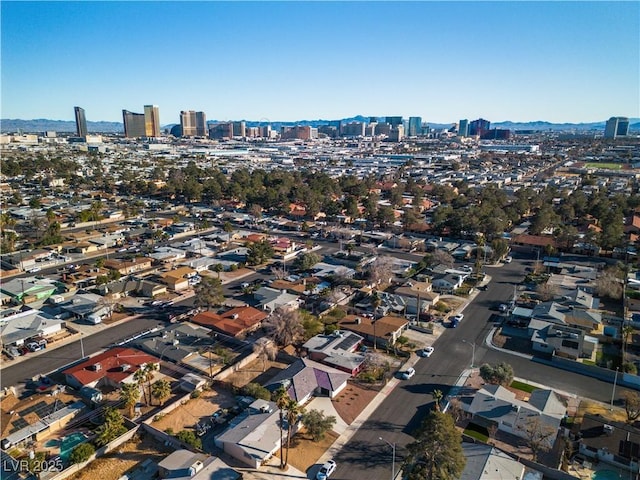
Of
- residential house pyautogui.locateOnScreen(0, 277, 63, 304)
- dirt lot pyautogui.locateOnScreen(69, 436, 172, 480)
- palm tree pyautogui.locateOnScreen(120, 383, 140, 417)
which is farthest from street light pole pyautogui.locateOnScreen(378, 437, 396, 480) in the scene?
residential house pyautogui.locateOnScreen(0, 277, 63, 304)

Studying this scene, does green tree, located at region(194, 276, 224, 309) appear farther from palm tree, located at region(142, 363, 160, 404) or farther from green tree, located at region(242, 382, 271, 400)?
green tree, located at region(242, 382, 271, 400)

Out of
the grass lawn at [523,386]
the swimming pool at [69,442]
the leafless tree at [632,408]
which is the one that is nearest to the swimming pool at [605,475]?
the leafless tree at [632,408]

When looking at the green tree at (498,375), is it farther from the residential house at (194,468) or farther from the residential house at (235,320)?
the residential house at (235,320)

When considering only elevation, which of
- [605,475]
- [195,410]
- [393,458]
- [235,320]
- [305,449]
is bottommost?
[195,410]

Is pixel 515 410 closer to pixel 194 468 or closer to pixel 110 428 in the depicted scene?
pixel 194 468

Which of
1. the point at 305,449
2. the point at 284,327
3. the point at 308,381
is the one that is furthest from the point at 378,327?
the point at 305,449

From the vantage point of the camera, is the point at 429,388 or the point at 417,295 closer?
the point at 429,388
